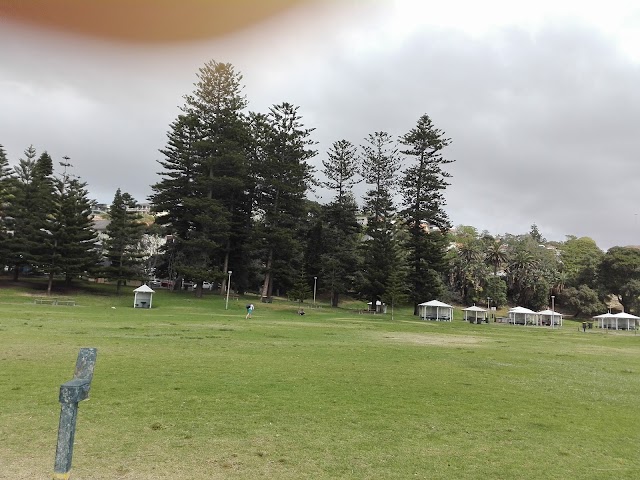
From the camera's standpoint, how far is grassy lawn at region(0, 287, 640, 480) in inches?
236

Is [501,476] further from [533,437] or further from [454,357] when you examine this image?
[454,357]

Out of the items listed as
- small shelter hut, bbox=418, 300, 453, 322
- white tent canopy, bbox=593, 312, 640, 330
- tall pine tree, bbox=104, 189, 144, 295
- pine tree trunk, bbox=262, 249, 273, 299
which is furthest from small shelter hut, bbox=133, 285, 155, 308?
white tent canopy, bbox=593, 312, 640, 330

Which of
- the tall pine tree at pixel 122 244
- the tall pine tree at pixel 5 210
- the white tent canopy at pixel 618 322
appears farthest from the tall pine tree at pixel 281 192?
the white tent canopy at pixel 618 322

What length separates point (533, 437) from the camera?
7.58m

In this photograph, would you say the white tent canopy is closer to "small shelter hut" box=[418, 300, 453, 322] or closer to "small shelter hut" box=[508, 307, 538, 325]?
"small shelter hut" box=[508, 307, 538, 325]

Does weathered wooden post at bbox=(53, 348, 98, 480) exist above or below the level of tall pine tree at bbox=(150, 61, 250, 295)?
below

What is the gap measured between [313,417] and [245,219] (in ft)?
193

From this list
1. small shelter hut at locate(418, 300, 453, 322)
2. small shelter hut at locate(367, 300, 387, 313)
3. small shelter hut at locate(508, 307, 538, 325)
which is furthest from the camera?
small shelter hut at locate(508, 307, 538, 325)

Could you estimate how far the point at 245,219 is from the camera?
6569 centimetres

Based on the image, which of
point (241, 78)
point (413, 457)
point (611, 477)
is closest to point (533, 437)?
point (611, 477)

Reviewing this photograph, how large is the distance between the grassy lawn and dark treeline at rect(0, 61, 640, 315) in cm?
3964

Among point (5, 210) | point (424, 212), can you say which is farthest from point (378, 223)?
point (5, 210)

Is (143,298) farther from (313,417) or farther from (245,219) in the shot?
(313,417)

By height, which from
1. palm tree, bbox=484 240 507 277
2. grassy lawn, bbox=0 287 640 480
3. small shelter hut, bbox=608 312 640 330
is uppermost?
palm tree, bbox=484 240 507 277
